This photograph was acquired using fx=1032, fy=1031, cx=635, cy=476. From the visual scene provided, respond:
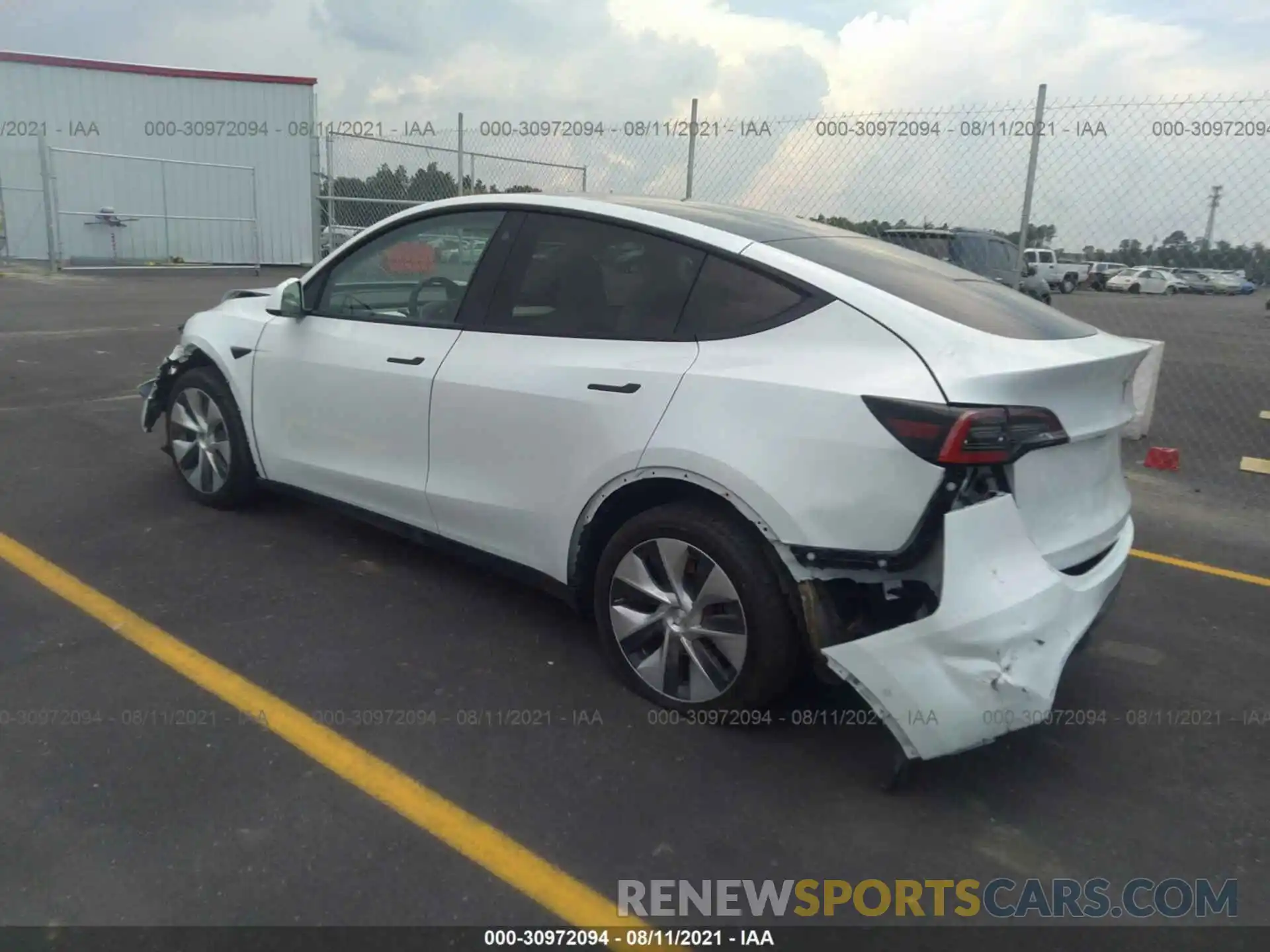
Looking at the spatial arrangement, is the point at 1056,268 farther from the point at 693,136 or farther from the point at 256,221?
the point at 256,221

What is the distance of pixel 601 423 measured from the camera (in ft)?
11.3

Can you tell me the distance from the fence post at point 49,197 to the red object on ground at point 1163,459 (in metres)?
17.5

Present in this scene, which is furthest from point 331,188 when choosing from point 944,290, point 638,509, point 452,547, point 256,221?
point 944,290

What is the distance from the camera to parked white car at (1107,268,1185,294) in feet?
29.9

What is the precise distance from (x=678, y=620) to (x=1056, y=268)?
12631 mm

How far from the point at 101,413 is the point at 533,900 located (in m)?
6.03

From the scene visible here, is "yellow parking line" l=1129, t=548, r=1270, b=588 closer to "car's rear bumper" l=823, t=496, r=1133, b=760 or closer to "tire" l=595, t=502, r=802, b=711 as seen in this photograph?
"car's rear bumper" l=823, t=496, r=1133, b=760

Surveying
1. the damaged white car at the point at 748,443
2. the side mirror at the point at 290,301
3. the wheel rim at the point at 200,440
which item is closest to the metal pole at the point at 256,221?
the wheel rim at the point at 200,440

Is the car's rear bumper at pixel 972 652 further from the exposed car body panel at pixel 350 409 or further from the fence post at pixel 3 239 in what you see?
the fence post at pixel 3 239

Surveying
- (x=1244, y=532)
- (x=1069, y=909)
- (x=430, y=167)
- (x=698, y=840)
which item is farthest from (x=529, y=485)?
(x=430, y=167)

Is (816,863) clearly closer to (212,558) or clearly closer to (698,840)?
(698,840)

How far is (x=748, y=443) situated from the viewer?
10.2 ft

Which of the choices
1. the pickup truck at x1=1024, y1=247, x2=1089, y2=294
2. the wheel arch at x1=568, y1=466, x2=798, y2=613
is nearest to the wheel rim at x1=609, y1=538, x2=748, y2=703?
the wheel arch at x1=568, y1=466, x2=798, y2=613

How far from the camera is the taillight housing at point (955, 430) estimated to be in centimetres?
281
